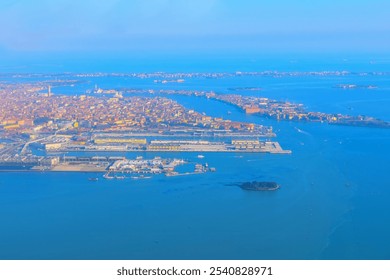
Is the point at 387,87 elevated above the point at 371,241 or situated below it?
above

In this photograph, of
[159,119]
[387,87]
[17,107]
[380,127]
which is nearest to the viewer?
[380,127]

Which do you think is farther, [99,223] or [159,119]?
[159,119]

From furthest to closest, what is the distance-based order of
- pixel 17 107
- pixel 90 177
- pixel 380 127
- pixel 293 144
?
pixel 17 107 → pixel 380 127 → pixel 293 144 → pixel 90 177

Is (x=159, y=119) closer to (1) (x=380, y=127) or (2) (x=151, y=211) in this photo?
(1) (x=380, y=127)

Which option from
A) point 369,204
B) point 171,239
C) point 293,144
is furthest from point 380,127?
point 171,239

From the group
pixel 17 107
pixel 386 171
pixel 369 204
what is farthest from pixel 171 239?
pixel 17 107

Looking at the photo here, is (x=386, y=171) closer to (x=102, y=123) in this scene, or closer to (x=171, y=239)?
(x=171, y=239)
